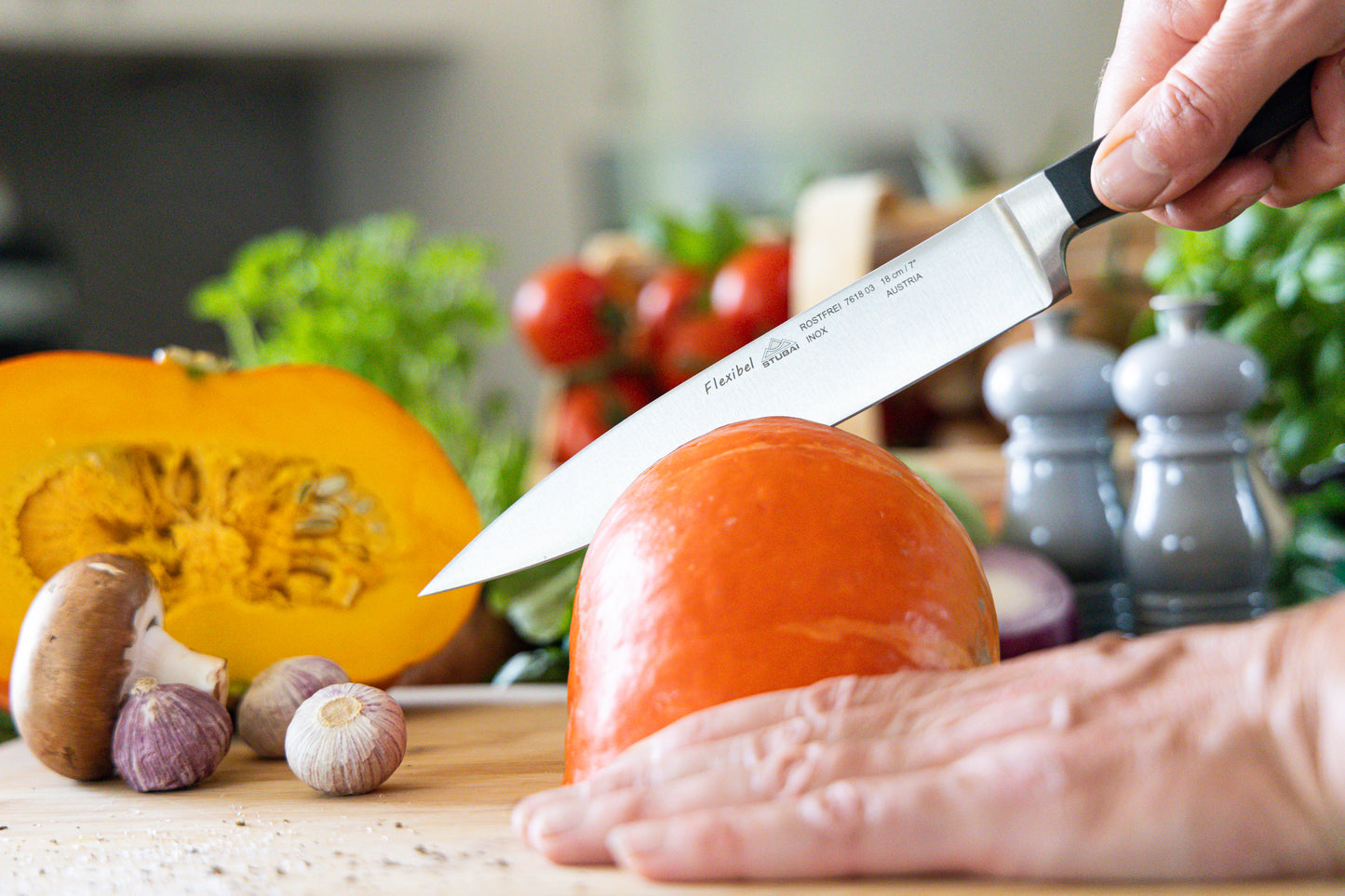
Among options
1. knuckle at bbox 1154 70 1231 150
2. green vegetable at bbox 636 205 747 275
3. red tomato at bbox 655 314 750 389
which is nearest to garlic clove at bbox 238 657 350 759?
knuckle at bbox 1154 70 1231 150

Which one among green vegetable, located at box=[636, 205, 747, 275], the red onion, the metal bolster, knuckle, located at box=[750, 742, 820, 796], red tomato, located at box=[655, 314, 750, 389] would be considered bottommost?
knuckle, located at box=[750, 742, 820, 796]

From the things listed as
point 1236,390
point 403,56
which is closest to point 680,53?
point 403,56

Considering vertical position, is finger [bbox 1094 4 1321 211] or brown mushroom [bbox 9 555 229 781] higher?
finger [bbox 1094 4 1321 211]

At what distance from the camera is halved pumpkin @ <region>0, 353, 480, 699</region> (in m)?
0.95

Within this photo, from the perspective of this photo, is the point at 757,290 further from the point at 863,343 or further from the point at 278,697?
the point at 278,697

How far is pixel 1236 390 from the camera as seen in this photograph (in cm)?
99

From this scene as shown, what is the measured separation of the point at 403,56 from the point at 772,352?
378cm

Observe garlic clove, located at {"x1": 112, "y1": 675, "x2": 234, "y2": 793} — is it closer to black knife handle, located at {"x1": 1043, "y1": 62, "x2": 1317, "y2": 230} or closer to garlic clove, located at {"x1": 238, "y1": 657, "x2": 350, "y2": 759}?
garlic clove, located at {"x1": 238, "y1": 657, "x2": 350, "y2": 759}

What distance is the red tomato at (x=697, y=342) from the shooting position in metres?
1.88

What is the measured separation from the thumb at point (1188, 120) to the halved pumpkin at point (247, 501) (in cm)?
60

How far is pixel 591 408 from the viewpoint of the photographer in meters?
1.96

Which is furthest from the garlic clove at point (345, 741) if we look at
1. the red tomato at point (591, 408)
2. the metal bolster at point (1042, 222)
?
the red tomato at point (591, 408)

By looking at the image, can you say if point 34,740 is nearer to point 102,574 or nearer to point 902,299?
point 102,574

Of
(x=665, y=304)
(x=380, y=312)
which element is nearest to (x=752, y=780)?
(x=380, y=312)
